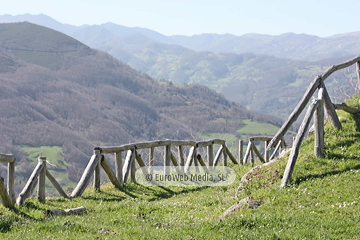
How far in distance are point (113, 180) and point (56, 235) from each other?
7453mm

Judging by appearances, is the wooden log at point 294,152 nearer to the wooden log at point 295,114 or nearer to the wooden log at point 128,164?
the wooden log at point 295,114

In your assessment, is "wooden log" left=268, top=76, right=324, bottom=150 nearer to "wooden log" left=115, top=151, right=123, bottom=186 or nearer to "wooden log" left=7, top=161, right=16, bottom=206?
"wooden log" left=115, top=151, right=123, bottom=186

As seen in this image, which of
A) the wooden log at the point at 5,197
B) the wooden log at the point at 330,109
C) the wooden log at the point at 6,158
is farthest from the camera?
the wooden log at the point at 330,109

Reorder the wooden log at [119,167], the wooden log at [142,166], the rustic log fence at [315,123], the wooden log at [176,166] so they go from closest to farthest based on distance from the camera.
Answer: the rustic log fence at [315,123] → the wooden log at [119,167] → the wooden log at [142,166] → the wooden log at [176,166]

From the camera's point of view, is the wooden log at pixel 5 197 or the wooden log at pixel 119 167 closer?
the wooden log at pixel 5 197

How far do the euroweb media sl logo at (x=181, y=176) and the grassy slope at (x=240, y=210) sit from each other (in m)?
1.11

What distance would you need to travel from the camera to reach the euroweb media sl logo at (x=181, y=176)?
691 inches

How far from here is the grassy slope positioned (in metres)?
8.30

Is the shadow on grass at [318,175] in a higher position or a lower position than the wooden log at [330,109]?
lower

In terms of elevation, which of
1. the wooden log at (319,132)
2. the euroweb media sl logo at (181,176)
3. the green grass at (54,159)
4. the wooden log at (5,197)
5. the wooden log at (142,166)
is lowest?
the green grass at (54,159)

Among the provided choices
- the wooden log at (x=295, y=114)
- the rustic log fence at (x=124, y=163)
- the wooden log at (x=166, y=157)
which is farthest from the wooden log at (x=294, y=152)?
the wooden log at (x=166, y=157)

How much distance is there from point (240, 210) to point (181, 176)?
883 cm

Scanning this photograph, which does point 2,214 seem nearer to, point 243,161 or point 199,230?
point 199,230

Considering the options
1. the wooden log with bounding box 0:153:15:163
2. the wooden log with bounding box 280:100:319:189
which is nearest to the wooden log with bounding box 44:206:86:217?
the wooden log with bounding box 0:153:15:163
